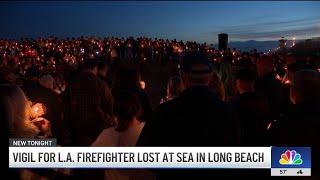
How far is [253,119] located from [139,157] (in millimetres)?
1285

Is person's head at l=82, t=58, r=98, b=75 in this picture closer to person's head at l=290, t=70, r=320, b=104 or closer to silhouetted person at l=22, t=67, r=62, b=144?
silhouetted person at l=22, t=67, r=62, b=144

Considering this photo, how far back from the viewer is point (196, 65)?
139 inches

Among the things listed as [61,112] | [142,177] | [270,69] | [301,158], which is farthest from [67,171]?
[270,69]

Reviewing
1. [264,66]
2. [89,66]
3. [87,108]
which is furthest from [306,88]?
[89,66]

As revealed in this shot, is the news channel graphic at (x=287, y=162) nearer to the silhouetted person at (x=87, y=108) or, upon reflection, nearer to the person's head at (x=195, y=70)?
the person's head at (x=195, y=70)

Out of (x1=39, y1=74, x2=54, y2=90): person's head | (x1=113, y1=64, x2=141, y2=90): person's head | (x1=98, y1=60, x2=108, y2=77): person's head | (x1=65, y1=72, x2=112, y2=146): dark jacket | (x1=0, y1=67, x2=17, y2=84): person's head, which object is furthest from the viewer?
(x1=98, y1=60, x2=108, y2=77): person's head

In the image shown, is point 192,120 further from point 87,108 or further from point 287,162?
point 87,108

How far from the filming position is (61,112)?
691cm

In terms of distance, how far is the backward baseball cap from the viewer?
354cm

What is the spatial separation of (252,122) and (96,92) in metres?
2.27

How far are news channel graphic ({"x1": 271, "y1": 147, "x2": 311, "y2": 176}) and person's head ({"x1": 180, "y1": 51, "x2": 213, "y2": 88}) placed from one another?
1.34 meters

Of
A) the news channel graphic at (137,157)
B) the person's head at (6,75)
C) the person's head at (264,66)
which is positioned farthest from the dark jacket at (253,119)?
the person's head at (6,75)

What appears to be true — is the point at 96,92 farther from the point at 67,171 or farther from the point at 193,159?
the point at 193,159

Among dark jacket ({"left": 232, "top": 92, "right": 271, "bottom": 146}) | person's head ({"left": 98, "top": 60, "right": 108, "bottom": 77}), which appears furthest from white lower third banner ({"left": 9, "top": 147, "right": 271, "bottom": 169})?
person's head ({"left": 98, "top": 60, "right": 108, "bottom": 77})
